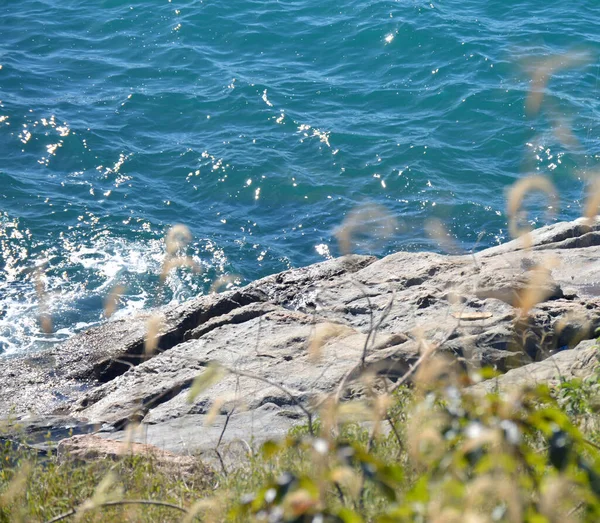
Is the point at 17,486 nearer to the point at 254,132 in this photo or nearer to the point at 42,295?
the point at 42,295

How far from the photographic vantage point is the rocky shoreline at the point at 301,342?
495 cm

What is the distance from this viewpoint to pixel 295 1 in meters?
16.9

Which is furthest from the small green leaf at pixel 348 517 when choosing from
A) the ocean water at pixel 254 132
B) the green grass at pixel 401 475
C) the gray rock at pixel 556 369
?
the ocean water at pixel 254 132

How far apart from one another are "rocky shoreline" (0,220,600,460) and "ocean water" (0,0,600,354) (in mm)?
1744

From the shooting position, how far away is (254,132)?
1265 centimetres

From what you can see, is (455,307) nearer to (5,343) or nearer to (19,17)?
(5,343)

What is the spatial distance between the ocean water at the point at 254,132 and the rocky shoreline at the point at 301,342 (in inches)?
68.7

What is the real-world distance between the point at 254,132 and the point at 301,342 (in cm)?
726

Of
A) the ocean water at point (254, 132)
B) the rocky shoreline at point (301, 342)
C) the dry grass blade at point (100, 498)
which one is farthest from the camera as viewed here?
the ocean water at point (254, 132)

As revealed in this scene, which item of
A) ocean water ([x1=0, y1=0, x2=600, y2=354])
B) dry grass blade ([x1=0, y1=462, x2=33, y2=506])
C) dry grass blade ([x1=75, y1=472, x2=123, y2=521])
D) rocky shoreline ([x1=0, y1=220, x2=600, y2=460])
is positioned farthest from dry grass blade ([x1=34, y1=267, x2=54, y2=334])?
dry grass blade ([x1=75, y1=472, x2=123, y2=521])

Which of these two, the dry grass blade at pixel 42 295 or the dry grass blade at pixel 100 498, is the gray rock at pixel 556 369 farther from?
the dry grass blade at pixel 42 295

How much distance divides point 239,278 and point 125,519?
631cm

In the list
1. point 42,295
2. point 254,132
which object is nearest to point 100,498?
point 42,295

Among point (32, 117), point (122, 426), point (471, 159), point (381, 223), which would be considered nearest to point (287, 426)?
point (122, 426)
